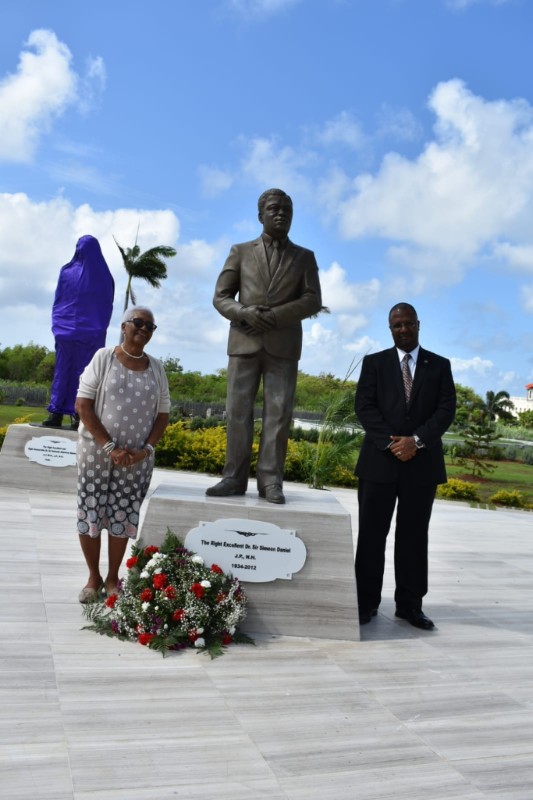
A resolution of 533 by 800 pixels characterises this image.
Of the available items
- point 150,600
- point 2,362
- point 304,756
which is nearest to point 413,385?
point 150,600

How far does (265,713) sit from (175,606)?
0.90 metres

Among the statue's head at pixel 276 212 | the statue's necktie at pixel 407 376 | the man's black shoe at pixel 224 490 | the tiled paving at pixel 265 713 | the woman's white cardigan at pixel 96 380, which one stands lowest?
the tiled paving at pixel 265 713

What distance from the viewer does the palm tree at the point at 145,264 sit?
3175cm

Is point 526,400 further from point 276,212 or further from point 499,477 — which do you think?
point 276,212

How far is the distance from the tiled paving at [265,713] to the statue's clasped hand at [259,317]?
172 cm

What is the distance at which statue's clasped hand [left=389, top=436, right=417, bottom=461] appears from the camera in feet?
13.4

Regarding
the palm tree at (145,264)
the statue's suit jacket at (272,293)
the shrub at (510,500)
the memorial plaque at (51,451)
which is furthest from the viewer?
the palm tree at (145,264)

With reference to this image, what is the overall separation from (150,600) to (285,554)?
0.75m

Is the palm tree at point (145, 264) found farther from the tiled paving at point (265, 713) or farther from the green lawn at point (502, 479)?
the tiled paving at point (265, 713)

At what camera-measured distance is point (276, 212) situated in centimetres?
426

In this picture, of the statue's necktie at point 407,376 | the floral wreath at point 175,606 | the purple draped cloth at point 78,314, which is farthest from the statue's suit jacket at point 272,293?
the purple draped cloth at point 78,314

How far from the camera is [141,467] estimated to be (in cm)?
401

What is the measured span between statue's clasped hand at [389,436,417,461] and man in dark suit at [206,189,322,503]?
0.66 m

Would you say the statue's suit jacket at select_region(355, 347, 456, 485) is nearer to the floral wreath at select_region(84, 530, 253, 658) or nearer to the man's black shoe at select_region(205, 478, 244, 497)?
the man's black shoe at select_region(205, 478, 244, 497)
